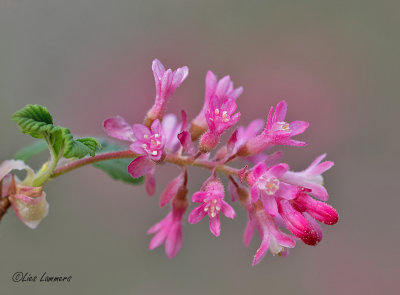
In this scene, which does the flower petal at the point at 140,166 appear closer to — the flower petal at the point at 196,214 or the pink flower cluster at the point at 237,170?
the pink flower cluster at the point at 237,170

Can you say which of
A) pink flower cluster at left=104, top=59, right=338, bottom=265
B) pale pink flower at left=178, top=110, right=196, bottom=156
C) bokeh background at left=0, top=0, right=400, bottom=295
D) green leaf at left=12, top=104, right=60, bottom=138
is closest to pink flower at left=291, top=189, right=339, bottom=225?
pink flower cluster at left=104, top=59, right=338, bottom=265

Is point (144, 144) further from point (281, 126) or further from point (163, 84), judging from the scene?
point (281, 126)

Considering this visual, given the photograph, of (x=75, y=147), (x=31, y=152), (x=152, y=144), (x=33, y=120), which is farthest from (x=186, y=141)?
(x=31, y=152)

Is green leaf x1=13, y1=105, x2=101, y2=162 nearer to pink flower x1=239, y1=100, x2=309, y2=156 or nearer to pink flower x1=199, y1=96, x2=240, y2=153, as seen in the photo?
pink flower x1=199, y1=96, x2=240, y2=153

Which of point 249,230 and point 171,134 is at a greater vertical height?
point 171,134

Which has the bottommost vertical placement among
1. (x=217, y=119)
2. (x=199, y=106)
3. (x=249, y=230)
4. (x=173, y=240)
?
(x=173, y=240)

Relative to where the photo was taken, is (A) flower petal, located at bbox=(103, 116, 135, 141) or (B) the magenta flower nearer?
(B) the magenta flower

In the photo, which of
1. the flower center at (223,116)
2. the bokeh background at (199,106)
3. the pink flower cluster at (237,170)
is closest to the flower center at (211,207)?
the pink flower cluster at (237,170)
